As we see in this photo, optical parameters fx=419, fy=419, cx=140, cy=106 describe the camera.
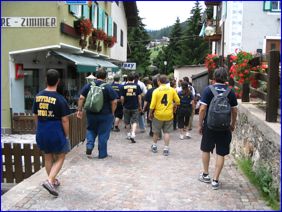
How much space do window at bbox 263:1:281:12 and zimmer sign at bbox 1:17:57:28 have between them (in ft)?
31.4

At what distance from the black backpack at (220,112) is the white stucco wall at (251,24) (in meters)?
13.6

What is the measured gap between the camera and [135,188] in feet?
18.8

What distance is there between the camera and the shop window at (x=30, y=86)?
14812 mm

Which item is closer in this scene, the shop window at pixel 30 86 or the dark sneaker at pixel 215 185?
the dark sneaker at pixel 215 185

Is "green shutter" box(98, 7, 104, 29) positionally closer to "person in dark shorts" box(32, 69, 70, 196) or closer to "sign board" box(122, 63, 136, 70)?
"sign board" box(122, 63, 136, 70)

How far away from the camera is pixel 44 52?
1458 cm

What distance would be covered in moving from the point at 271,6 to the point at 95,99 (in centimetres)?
1315

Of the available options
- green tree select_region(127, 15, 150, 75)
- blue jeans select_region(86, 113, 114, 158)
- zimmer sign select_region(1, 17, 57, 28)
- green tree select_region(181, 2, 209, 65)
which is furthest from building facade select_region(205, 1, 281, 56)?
green tree select_region(127, 15, 150, 75)

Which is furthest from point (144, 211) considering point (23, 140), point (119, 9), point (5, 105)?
point (119, 9)

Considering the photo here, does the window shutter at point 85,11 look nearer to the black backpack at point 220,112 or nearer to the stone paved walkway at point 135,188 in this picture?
the stone paved walkway at point 135,188

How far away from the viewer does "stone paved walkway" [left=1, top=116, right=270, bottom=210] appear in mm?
4957

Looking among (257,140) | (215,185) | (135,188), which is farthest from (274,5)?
(135,188)

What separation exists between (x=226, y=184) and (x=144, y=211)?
173 centimetres

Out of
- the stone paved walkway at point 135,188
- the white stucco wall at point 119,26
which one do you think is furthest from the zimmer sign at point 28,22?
the white stucco wall at point 119,26
